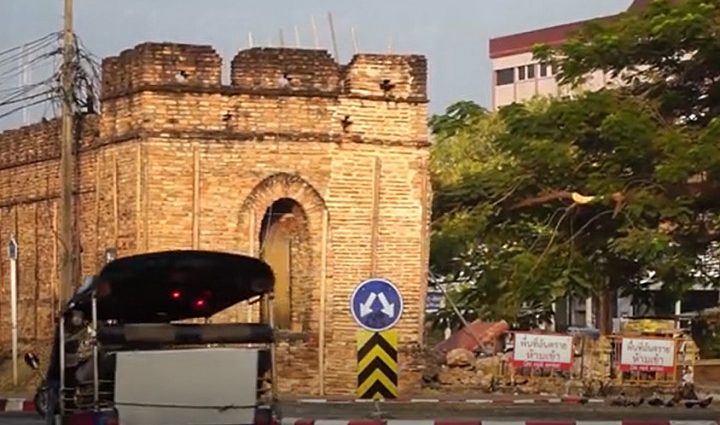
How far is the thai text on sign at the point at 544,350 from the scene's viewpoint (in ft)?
109

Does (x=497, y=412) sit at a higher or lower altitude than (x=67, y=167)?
lower

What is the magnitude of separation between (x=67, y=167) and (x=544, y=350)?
29.6 feet

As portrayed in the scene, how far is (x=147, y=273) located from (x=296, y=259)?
17953 mm

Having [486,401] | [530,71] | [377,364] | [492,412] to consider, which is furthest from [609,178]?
[530,71]

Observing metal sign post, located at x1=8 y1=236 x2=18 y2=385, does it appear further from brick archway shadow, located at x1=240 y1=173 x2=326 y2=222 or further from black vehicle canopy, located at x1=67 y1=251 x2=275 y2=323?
black vehicle canopy, located at x1=67 y1=251 x2=275 y2=323

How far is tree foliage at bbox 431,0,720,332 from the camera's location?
29.8 m

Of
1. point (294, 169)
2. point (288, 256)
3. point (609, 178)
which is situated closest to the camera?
point (609, 178)

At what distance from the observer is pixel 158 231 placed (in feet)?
107

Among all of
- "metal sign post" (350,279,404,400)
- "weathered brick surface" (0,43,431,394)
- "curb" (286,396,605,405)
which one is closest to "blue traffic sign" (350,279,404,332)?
"metal sign post" (350,279,404,400)

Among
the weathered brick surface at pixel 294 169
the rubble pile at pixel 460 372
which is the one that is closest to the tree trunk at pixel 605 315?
the rubble pile at pixel 460 372

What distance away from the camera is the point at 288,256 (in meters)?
34.3

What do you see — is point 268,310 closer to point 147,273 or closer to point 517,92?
point 147,273

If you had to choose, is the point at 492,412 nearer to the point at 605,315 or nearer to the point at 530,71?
the point at 605,315

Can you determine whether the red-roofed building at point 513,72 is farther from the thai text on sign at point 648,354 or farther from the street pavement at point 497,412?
the street pavement at point 497,412
